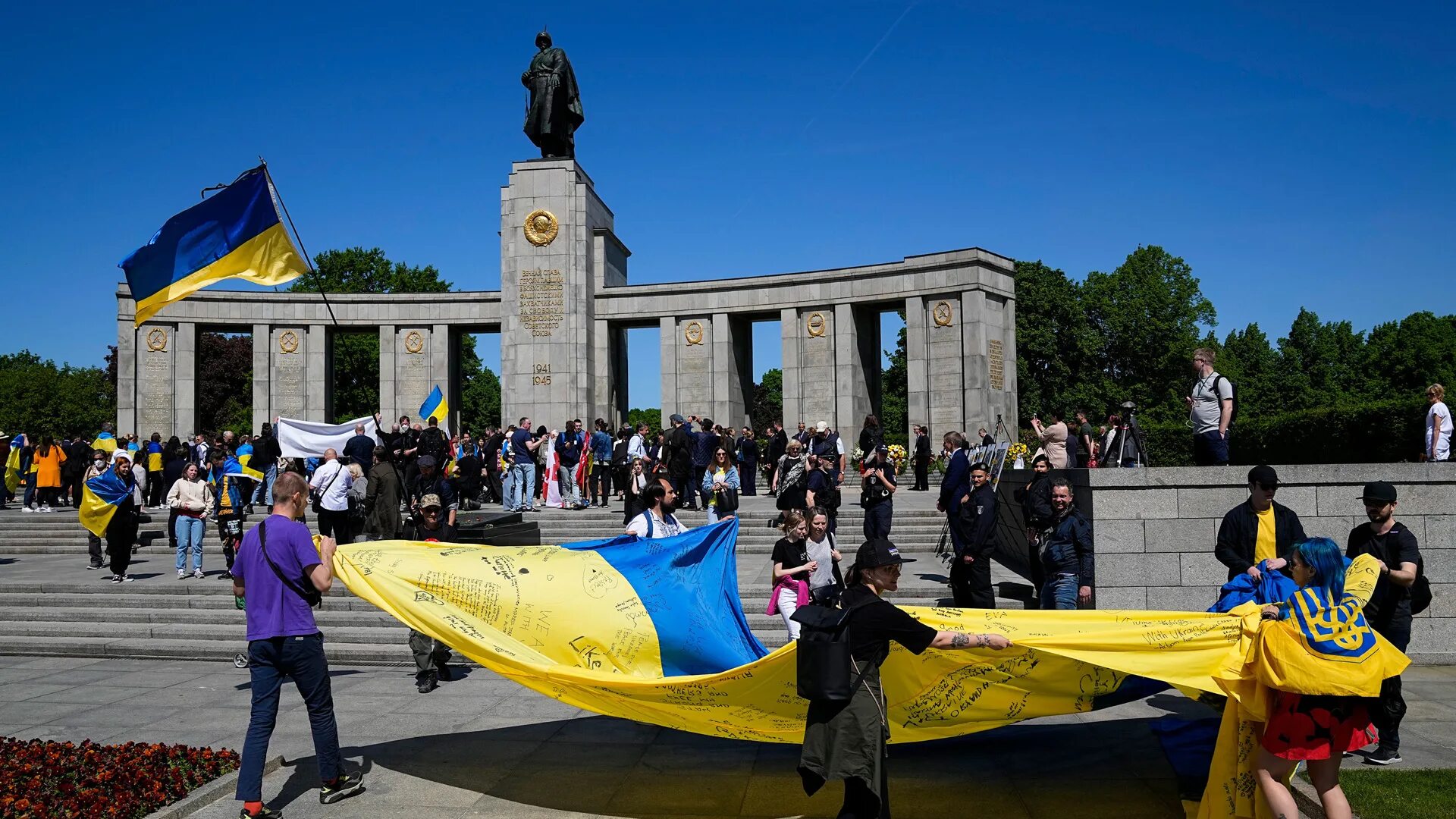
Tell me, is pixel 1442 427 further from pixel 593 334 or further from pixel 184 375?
pixel 184 375

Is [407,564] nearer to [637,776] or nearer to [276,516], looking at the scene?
Answer: [276,516]

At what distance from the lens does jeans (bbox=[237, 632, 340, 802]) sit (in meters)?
5.68

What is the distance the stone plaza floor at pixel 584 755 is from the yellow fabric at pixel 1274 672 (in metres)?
0.71

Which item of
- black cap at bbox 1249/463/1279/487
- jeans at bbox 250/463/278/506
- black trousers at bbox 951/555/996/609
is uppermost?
black cap at bbox 1249/463/1279/487

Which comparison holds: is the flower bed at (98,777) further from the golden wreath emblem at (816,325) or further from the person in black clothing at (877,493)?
the golden wreath emblem at (816,325)

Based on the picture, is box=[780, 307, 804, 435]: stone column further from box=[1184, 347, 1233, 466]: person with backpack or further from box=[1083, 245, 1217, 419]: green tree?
box=[1083, 245, 1217, 419]: green tree

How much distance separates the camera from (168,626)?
12336 mm

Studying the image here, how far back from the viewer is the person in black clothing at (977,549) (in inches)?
408

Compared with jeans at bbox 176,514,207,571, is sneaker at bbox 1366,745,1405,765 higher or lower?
lower

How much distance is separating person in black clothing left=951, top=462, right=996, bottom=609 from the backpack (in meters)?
5.77

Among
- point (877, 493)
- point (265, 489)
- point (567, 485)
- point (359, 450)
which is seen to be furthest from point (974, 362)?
point (265, 489)

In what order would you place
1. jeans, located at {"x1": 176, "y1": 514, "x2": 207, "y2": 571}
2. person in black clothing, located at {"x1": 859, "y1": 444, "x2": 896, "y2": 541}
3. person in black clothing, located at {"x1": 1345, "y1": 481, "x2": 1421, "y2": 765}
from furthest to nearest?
jeans, located at {"x1": 176, "y1": 514, "x2": 207, "y2": 571}
person in black clothing, located at {"x1": 859, "y1": 444, "x2": 896, "y2": 541}
person in black clothing, located at {"x1": 1345, "y1": 481, "x2": 1421, "y2": 765}

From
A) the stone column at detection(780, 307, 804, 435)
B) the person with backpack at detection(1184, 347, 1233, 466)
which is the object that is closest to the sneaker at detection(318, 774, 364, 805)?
the person with backpack at detection(1184, 347, 1233, 466)

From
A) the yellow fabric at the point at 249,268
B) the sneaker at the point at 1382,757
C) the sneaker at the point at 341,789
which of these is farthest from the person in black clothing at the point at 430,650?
the sneaker at the point at 1382,757
